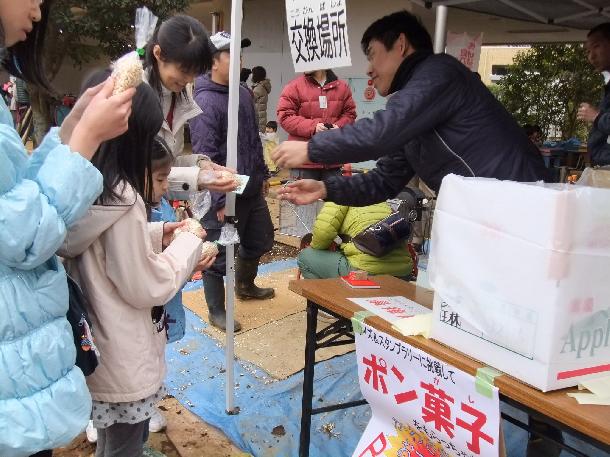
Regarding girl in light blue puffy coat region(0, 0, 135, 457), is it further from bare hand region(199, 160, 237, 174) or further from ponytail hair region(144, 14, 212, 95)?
bare hand region(199, 160, 237, 174)

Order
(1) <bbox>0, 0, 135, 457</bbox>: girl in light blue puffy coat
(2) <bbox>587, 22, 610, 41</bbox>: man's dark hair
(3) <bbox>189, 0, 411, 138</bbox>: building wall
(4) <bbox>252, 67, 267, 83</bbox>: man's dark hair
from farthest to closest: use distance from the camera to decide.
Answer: (3) <bbox>189, 0, 411, 138</bbox>: building wall
(4) <bbox>252, 67, 267, 83</bbox>: man's dark hair
(2) <bbox>587, 22, 610, 41</bbox>: man's dark hair
(1) <bbox>0, 0, 135, 457</bbox>: girl in light blue puffy coat

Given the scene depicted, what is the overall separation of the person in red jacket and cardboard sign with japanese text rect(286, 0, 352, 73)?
247 centimetres

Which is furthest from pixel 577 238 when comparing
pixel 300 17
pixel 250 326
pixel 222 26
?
pixel 222 26

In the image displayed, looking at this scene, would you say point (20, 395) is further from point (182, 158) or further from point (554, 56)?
point (554, 56)

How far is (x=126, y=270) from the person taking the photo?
152cm

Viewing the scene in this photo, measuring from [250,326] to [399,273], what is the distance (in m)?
1.16

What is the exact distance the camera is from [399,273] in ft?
10.6

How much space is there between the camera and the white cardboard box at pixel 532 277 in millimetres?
1175

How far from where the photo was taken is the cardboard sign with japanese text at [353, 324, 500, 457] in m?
1.42

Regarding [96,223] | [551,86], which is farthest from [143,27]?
[551,86]

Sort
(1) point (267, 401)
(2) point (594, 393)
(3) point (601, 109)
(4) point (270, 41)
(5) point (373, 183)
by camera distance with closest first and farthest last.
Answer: (2) point (594, 393) → (5) point (373, 183) → (1) point (267, 401) → (3) point (601, 109) → (4) point (270, 41)

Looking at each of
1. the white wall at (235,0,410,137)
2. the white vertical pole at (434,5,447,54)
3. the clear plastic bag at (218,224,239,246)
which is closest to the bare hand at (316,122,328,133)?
the white vertical pole at (434,5,447,54)

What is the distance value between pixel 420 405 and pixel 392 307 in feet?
1.22

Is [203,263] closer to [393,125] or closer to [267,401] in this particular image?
[393,125]
